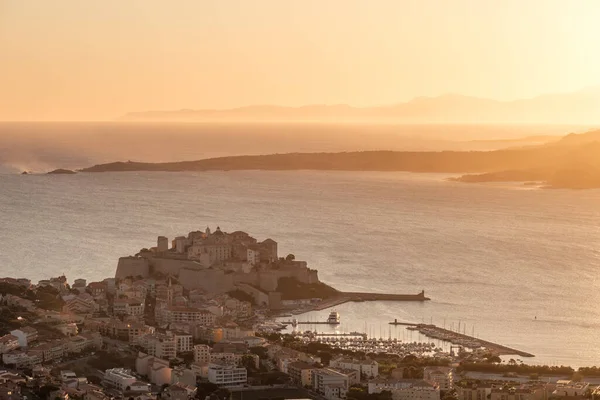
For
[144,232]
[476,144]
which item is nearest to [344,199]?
[144,232]

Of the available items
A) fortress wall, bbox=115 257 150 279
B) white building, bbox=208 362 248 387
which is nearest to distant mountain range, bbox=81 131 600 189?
fortress wall, bbox=115 257 150 279

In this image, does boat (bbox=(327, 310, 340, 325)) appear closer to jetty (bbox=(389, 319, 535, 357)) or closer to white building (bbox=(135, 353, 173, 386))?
jetty (bbox=(389, 319, 535, 357))

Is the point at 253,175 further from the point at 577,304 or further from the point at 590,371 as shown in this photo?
the point at 590,371

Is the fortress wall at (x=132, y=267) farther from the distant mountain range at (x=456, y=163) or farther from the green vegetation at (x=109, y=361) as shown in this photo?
the distant mountain range at (x=456, y=163)

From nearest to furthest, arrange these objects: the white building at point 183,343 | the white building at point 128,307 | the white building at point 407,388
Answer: the white building at point 407,388 → the white building at point 183,343 → the white building at point 128,307

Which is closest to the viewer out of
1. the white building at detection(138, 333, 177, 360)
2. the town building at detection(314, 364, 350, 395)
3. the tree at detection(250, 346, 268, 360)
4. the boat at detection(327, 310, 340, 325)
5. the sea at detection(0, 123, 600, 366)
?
the town building at detection(314, 364, 350, 395)

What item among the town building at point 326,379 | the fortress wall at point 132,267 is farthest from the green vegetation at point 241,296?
the town building at point 326,379
